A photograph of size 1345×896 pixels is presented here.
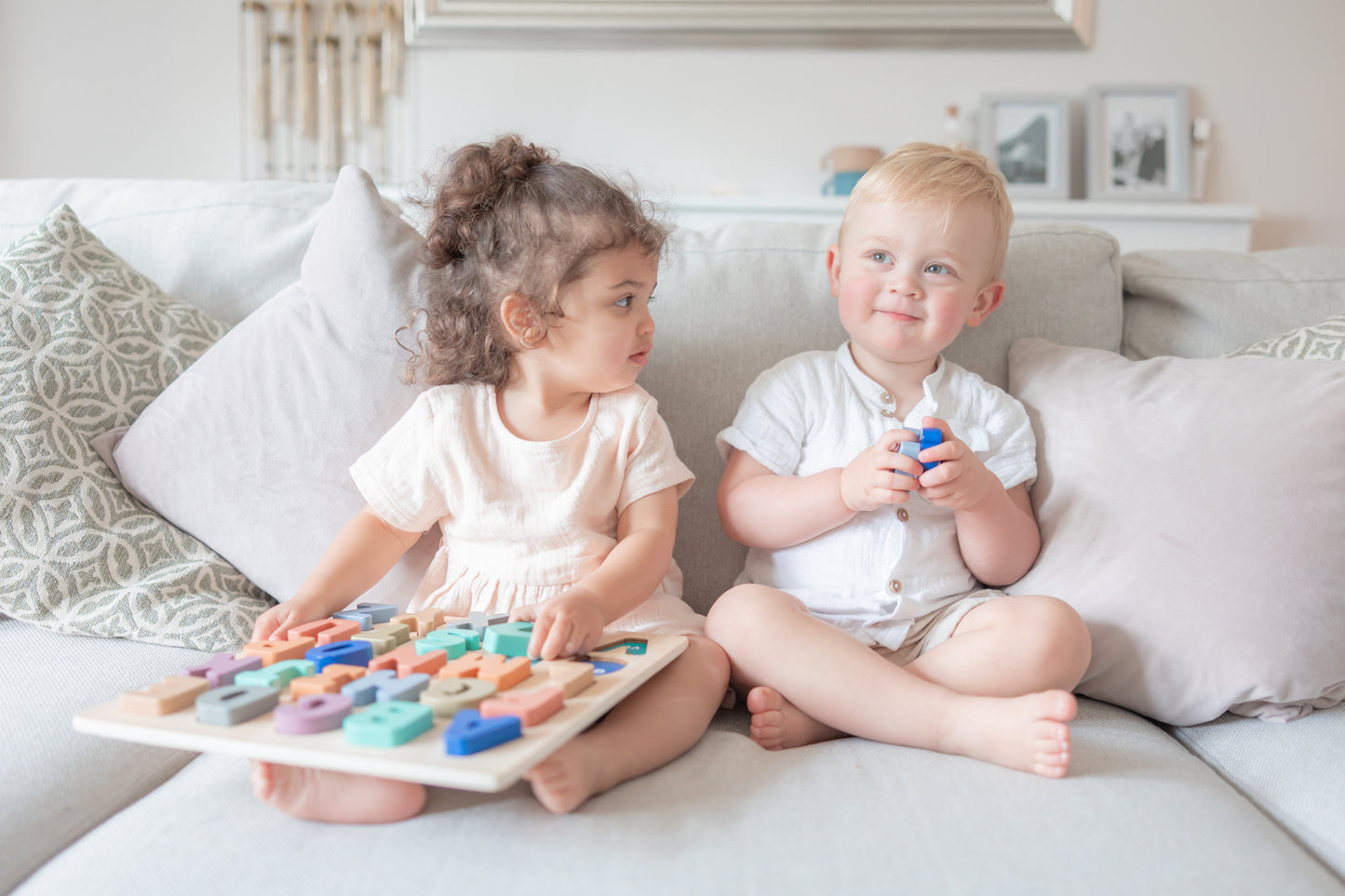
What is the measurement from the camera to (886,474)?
105 centimetres

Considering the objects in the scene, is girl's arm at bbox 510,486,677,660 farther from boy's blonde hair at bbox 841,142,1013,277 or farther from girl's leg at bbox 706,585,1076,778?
boy's blonde hair at bbox 841,142,1013,277

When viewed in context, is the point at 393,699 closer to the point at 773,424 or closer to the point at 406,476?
the point at 406,476

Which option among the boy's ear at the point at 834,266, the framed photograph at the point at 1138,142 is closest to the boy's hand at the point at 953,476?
the boy's ear at the point at 834,266

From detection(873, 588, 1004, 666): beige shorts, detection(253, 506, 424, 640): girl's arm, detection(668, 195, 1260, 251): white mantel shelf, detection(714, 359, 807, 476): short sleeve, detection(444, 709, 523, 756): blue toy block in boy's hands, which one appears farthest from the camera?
detection(668, 195, 1260, 251): white mantel shelf

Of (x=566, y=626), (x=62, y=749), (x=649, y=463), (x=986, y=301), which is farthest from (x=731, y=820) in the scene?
(x=986, y=301)

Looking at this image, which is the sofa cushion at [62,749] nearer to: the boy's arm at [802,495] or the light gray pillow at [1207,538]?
the boy's arm at [802,495]

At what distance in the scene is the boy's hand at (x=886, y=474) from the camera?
105cm

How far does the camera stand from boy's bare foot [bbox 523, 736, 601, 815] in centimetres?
77

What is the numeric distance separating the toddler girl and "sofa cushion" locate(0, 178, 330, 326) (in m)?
0.39

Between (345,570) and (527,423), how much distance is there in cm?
29

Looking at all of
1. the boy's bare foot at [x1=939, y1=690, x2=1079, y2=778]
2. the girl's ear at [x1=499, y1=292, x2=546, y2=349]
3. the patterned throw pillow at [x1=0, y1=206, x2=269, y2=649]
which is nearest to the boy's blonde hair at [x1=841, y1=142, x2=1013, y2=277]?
the girl's ear at [x1=499, y1=292, x2=546, y2=349]

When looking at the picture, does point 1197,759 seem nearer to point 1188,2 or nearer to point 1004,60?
point 1004,60

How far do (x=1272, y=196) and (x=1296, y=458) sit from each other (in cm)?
229

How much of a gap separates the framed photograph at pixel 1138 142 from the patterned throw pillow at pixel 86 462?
8.35 feet
